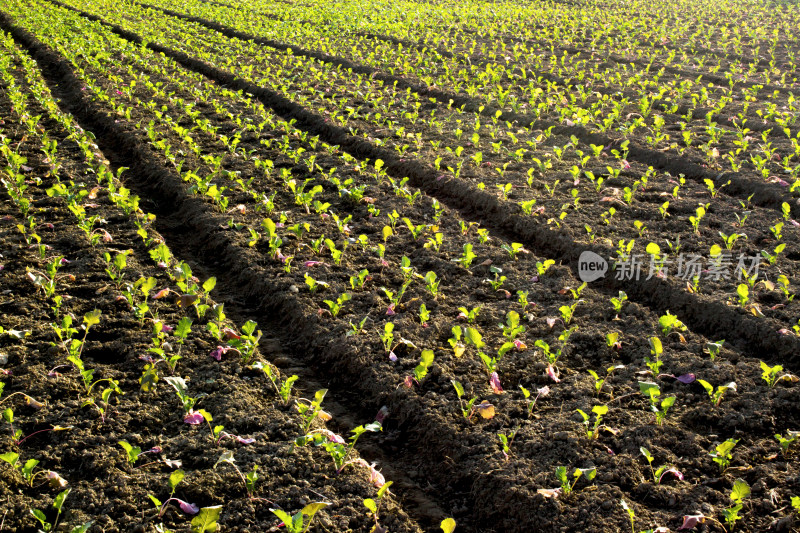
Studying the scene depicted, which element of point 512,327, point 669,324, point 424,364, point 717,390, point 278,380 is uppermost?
point 669,324

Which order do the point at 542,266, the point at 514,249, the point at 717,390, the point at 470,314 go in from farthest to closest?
the point at 514,249, the point at 542,266, the point at 470,314, the point at 717,390

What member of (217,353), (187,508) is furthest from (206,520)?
(217,353)

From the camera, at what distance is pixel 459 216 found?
6.42m

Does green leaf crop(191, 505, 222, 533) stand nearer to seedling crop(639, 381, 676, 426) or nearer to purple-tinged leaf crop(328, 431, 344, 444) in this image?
purple-tinged leaf crop(328, 431, 344, 444)

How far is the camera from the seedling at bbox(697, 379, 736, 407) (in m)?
3.70

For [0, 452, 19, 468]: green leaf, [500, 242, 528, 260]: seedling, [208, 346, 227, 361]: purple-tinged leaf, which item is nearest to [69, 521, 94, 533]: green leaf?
[0, 452, 19, 468]: green leaf

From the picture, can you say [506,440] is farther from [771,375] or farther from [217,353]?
[217,353]

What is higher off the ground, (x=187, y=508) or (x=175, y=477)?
(x=175, y=477)

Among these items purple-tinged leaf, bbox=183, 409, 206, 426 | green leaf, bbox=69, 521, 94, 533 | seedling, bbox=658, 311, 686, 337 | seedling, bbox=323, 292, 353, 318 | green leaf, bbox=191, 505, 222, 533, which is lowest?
green leaf, bbox=69, 521, 94, 533

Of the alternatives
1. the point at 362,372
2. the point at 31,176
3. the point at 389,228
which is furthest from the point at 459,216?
the point at 31,176

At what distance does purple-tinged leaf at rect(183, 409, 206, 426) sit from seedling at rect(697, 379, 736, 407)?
9.38ft

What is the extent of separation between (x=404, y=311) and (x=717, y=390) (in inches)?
84.6

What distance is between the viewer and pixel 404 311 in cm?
484

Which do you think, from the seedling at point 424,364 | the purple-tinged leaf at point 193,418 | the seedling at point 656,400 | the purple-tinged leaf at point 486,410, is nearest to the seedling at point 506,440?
the purple-tinged leaf at point 486,410
